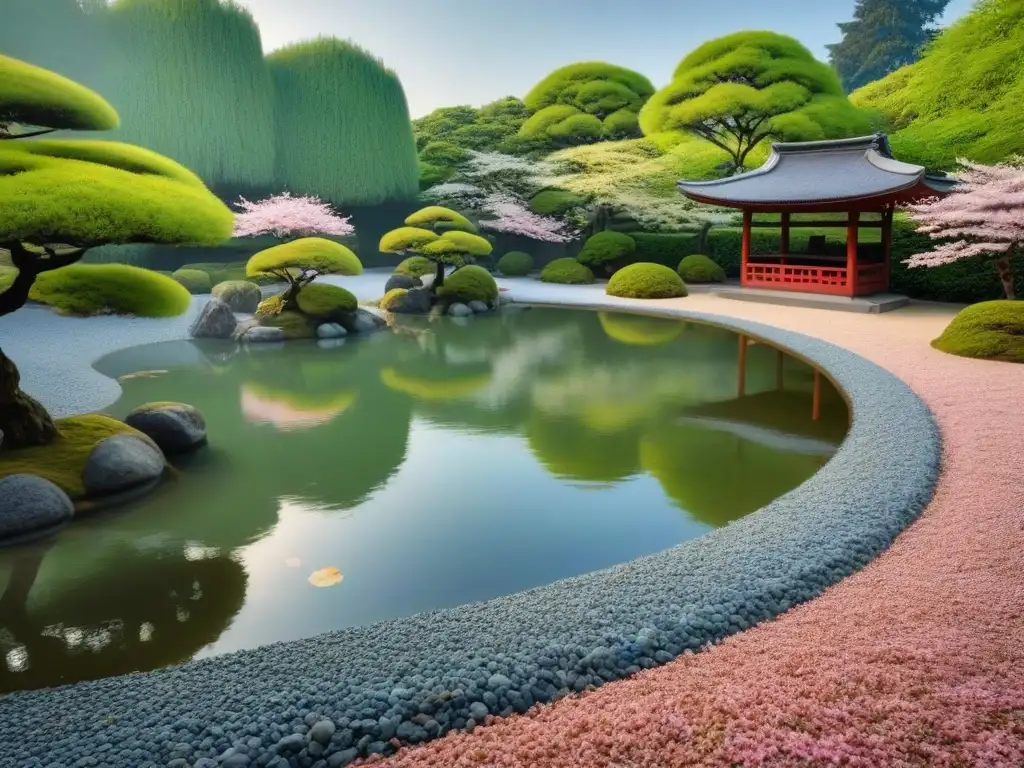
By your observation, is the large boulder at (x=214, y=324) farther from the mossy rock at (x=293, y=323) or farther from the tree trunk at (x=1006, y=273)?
the tree trunk at (x=1006, y=273)

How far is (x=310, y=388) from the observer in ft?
32.5

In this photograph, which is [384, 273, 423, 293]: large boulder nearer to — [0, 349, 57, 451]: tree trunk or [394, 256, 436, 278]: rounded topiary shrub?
[394, 256, 436, 278]: rounded topiary shrub

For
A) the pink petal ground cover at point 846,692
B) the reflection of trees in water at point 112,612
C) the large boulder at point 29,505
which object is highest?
the pink petal ground cover at point 846,692

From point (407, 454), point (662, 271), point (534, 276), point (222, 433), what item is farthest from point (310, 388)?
point (534, 276)

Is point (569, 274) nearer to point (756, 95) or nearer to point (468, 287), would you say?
point (468, 287)

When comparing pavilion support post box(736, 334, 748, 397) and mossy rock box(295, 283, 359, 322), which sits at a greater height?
mossy rock box(295, 283, 359, 322)

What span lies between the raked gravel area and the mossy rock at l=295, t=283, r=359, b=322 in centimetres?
1082

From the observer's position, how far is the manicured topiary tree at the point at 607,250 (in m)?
20.7

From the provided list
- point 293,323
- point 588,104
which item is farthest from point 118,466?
point 588,104

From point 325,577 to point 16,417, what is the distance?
321 centimetres

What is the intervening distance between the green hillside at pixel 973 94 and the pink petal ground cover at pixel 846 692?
50.6ft

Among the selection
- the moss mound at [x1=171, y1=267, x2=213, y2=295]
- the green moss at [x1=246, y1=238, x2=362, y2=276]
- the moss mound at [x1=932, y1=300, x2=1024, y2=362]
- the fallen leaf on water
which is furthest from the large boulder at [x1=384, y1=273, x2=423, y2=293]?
the fallen leaf on water

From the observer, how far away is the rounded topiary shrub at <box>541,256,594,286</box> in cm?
2050

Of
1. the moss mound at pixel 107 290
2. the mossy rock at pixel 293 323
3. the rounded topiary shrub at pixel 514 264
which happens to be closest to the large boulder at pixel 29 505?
the moss mound at pixel 107 290
